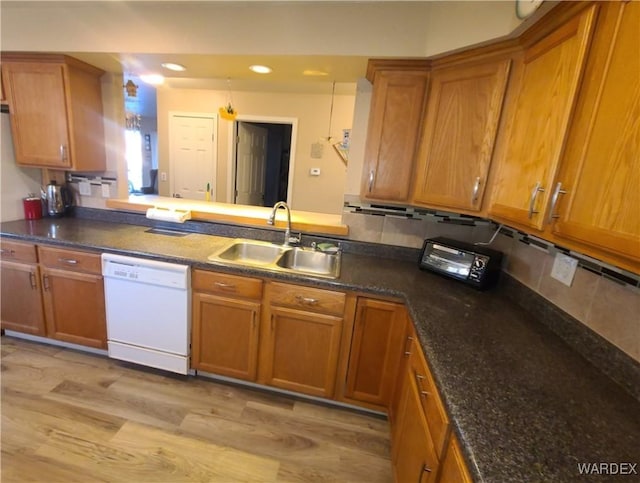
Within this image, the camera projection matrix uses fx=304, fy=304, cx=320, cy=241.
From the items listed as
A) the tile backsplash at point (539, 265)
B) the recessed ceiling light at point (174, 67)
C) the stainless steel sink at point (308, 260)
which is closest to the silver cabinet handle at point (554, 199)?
the tile backsplash at point (539, 265)

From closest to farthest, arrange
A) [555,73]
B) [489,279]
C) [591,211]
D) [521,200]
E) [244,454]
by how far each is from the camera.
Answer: [591,211], [555,73], [521,200], [244,454], [489,279]

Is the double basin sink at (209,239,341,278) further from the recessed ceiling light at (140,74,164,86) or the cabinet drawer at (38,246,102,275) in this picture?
the recessed ceiling light at (140,74,164,86)

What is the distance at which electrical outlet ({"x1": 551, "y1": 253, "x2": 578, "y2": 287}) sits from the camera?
1266mm

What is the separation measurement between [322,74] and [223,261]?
1.41 metres

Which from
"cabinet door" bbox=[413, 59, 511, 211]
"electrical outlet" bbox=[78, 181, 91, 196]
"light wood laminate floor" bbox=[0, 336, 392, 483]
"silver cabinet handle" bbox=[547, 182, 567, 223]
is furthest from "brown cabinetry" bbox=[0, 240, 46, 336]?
"silver cabinet handle" bbox=[547, 182, 567, 223]

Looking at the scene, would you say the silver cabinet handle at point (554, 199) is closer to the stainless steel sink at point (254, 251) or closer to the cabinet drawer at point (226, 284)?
the cabinet drawer at point (226, 284)

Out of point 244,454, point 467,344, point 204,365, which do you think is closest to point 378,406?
point 244,454

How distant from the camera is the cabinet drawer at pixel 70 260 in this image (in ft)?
6.39

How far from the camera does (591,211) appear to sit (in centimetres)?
86

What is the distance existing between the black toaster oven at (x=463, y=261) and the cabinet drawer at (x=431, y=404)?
2.15 ft

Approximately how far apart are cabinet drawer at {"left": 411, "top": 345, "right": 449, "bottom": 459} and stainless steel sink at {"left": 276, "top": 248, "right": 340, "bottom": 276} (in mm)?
947

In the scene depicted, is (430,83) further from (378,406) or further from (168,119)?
(168,119)

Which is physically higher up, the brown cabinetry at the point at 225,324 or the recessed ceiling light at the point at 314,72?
the recessed ceiling light at the point at 314,72

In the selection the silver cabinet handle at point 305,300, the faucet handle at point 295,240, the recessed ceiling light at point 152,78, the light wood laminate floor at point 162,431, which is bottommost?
the light wood laminate floor at point 162,431
